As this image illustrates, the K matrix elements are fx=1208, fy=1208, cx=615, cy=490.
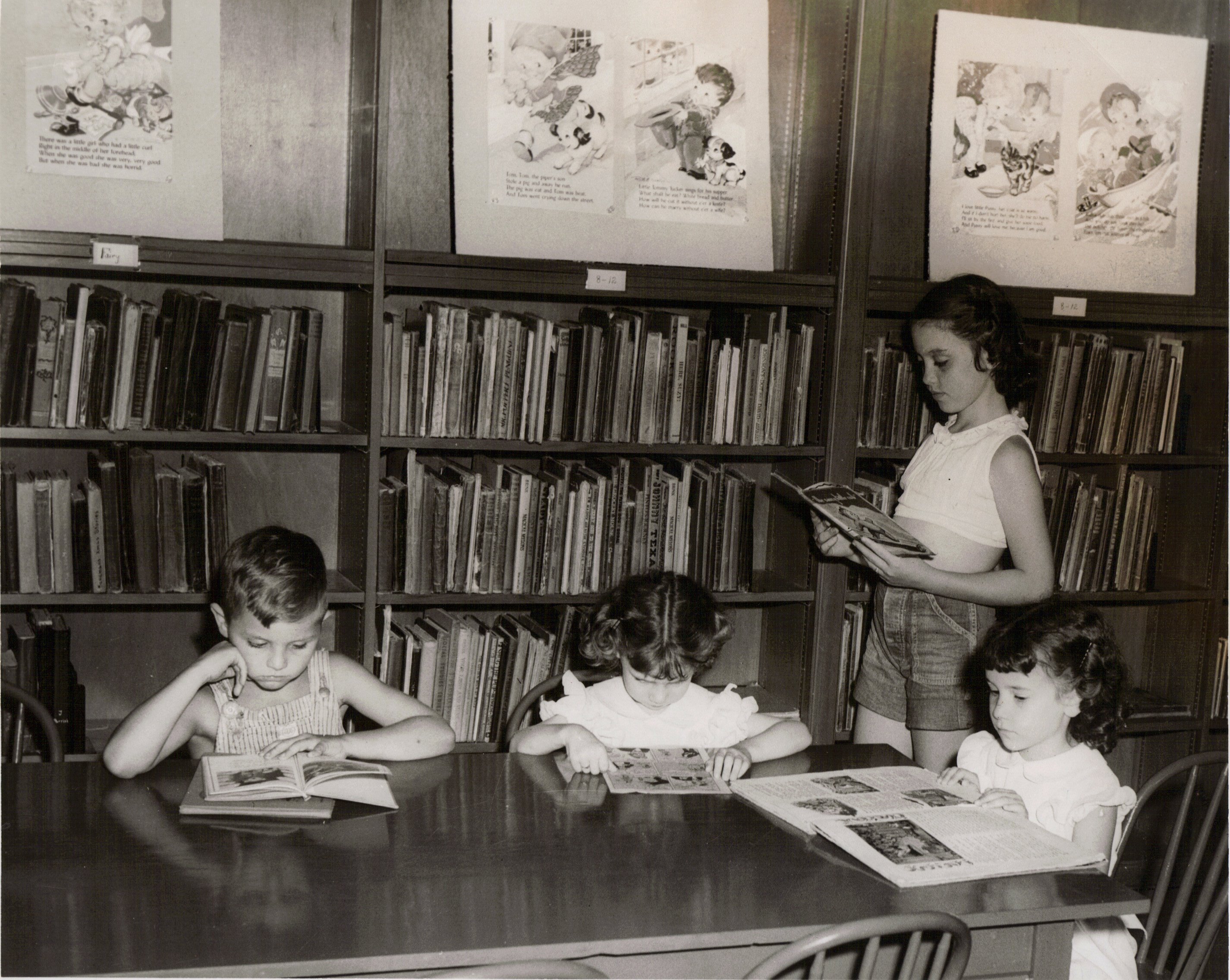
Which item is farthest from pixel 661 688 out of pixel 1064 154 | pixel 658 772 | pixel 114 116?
pixel 1064 154

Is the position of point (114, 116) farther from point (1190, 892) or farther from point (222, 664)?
point (1190, 892)

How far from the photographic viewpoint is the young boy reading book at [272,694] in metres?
1.90

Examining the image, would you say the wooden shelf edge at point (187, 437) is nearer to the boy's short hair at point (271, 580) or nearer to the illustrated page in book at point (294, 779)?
the boy's short hair at point (271, 580)

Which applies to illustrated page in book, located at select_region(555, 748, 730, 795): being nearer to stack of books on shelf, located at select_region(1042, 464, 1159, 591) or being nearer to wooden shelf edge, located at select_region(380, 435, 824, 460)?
wooden shelf edge, located at select_region(380, 435, 824, 460)

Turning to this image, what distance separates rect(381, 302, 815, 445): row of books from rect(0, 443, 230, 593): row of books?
0.46m

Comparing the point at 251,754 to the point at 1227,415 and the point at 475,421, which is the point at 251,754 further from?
the point at 1227,415

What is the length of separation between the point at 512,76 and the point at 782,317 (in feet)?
2.84

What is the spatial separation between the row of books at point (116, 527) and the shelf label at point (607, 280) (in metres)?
0.94

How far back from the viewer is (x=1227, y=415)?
3344 mm

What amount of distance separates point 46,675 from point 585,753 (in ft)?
4.77

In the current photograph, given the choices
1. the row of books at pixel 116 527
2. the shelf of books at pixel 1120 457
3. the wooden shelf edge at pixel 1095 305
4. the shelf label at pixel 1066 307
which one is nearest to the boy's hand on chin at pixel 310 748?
the row of books at pixel 116 527

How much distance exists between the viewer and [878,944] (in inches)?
53.3

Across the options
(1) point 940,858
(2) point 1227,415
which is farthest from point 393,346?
(2) point 1227,415

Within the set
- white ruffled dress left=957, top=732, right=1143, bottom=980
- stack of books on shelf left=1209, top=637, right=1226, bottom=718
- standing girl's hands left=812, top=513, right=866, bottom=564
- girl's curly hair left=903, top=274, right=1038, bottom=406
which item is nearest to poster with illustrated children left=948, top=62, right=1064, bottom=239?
girl's curly hair left=903, top=274, right=1038, bottom=406
